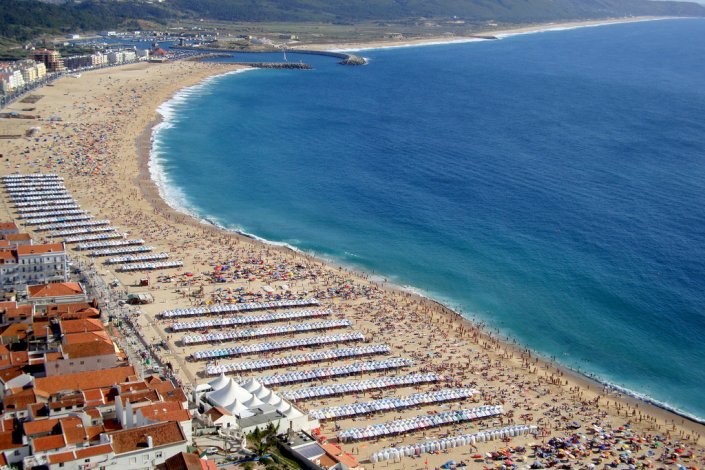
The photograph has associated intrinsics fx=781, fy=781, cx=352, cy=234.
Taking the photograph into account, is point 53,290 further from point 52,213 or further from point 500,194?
point 500,194

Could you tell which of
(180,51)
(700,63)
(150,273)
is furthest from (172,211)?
(700,63)

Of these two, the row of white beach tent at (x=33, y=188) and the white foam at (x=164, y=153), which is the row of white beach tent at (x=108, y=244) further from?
the row of white beach tent at (x=33, y=188)

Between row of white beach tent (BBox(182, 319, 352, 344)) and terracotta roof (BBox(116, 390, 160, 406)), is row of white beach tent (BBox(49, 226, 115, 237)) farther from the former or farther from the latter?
terracotta roof (BBox(116, 390, 160, 406))

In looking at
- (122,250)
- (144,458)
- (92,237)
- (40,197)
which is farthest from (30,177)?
(144,458)

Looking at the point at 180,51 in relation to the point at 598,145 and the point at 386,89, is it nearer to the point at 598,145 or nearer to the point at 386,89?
the point at 386,89

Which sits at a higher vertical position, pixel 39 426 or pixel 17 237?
pixel 17 237

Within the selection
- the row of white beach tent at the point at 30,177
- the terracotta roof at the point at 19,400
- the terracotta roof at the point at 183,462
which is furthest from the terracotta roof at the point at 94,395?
the row of white beach tent at the point at 30,177

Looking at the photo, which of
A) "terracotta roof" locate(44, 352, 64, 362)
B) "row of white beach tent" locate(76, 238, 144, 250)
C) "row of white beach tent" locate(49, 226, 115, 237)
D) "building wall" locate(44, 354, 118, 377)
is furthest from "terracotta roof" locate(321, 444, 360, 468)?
"row of white beach tent" locate(49, 226, 115, 237)
